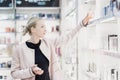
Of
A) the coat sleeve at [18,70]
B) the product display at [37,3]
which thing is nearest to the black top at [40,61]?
the coat sleeve at [18,70]

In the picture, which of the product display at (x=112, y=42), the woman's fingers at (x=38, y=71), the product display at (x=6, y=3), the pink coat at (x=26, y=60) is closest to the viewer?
the woman's fingers at (x=38, y=71)

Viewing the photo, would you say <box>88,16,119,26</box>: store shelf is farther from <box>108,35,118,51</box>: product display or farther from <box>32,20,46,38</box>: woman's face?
<box>32,20,46,38</box>: woman's face

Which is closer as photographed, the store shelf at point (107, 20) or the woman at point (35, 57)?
the store shelf at point (107, 20)

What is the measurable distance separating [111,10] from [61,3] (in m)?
4.23

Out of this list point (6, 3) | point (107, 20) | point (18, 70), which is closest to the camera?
point (18, 70)

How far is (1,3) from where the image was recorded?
6914mm

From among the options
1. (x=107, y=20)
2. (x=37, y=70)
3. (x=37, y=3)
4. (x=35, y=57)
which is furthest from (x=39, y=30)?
(x=37, y=3)

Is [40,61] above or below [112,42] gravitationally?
below

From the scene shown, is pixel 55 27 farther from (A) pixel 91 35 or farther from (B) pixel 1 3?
(A) pixel 91 35

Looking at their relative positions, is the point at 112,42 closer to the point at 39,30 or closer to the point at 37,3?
the point at 39,30

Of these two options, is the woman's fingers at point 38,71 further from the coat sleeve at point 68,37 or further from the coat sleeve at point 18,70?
the coat sleeve at point 68,37

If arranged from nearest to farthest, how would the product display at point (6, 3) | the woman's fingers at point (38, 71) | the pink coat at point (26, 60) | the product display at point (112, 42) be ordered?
the woman's fingers at point (38, 71), the pink coat at point (26, 60), the product display at point (112, 42), the product display at point (6, 3)

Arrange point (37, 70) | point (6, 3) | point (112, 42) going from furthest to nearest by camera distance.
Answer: point (6, 3)
point (112, 42)
point (37, 70)

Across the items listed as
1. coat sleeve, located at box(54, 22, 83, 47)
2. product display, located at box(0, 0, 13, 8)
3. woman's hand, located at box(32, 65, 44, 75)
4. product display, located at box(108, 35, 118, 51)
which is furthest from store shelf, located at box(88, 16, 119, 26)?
product display, located at box(0, 0, 13, 8)
